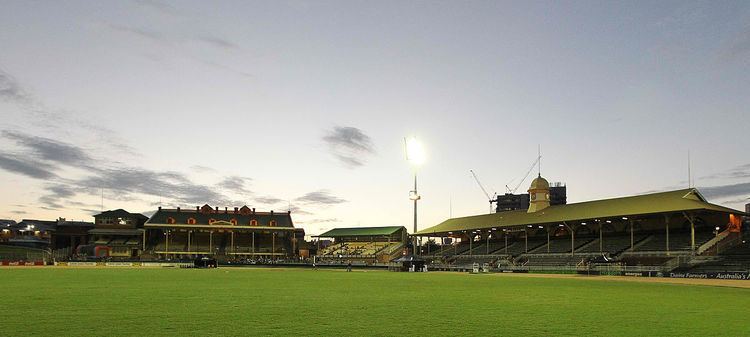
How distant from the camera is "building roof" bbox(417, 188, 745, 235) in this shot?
207ft

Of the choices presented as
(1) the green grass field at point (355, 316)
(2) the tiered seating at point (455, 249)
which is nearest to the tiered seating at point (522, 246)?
(2) the tiered seating at point (455, 249)

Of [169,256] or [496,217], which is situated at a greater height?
[496,217]

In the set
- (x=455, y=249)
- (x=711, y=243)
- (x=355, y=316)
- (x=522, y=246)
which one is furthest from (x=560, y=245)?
(x=355, y=316)

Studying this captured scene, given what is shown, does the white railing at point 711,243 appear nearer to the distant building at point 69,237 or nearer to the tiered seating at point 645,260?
the tiered seating at point 645,260

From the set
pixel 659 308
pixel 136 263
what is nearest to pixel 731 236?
pixel 659 308

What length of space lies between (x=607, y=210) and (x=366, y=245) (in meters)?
71.5

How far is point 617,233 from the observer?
8125 centimetres

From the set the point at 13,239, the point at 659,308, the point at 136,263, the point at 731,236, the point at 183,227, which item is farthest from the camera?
the point at 13,239

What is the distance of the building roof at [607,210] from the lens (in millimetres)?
63062

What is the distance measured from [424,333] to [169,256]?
12520 cm

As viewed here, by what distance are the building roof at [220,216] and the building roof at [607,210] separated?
52568 mm

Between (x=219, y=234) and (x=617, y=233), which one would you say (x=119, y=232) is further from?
(x=617, y=233)

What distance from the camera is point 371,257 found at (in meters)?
121

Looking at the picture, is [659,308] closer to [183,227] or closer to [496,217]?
[496,217]
